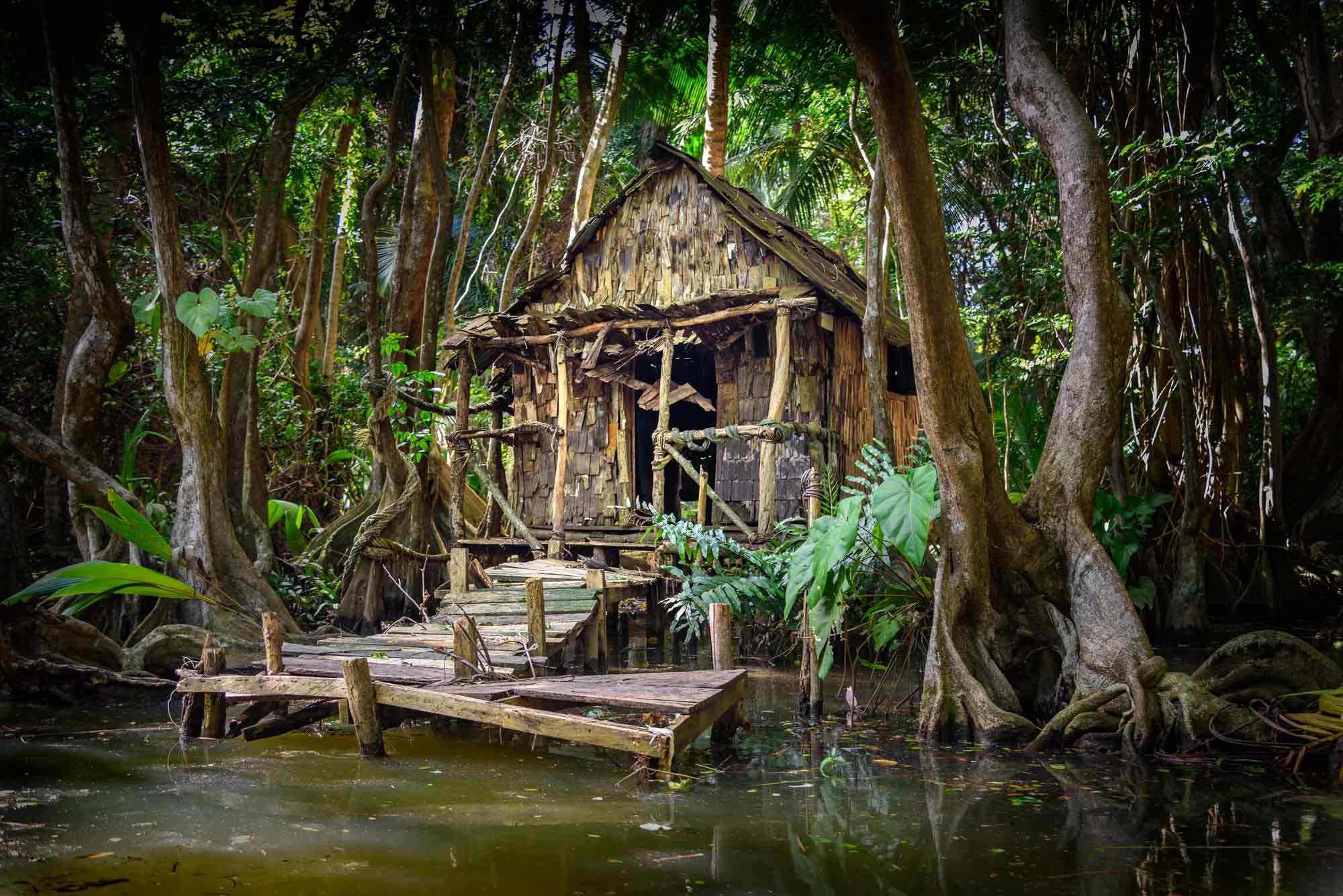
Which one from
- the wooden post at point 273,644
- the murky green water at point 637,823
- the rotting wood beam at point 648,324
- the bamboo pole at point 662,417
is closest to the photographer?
the murky green water at point 637,823

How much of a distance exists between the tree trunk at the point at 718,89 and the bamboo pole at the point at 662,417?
3900 millimetres

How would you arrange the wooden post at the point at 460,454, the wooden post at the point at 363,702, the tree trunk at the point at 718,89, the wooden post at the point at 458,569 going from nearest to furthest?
the wooden post at the point at 363,702, the wooden post at the point at 458,569, the wooden post at the point at 460,454, the tree trunk at the point at 718,89

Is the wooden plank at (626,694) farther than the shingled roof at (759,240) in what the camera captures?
No

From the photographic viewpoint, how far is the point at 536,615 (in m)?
7.58

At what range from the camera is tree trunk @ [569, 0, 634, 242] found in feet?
45.8

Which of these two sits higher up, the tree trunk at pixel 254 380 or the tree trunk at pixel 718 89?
the tree trunk at pixel 718 89

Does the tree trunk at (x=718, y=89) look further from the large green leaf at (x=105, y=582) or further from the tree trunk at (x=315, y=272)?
the large green leaf at (x=105, y=582)

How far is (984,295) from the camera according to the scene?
10992mm

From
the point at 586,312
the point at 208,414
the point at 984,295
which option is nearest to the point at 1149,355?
the point at 984,295

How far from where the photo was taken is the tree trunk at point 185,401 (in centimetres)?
930

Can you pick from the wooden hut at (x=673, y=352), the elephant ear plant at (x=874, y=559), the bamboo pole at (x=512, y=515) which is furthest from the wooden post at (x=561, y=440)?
the elephant ear plant at (x=874, y=559)

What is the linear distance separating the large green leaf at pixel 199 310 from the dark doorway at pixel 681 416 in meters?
5.81

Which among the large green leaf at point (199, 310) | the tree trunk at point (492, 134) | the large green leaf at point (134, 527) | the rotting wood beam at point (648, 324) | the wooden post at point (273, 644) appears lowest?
the wooden post at point (273, 644)

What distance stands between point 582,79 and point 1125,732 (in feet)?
38.6
